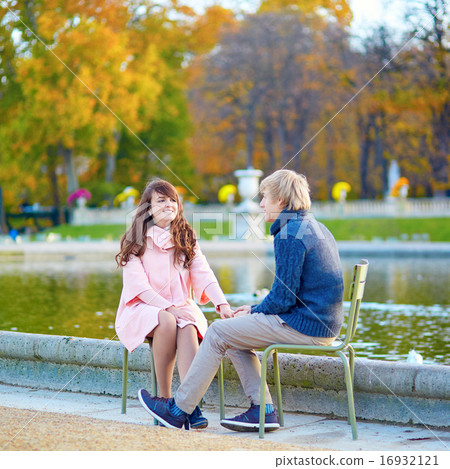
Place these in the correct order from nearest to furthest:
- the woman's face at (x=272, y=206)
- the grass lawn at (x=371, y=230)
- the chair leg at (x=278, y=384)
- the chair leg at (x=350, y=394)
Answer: the chair leg at (x=350, y=394) → the woman's face at (x=272, y=206) → the chair leg at (x=278, y=384) → the grass lawn at (x=371, y=230)

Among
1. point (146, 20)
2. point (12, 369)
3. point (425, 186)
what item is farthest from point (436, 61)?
point (12, 369)

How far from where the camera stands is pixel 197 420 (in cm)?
520

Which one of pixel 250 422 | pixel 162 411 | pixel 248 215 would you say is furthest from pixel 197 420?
pixel 248 215

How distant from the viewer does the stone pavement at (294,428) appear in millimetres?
4738

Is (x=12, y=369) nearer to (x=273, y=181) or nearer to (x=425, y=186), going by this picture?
(x=273, y=181)

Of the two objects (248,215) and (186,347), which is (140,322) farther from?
(248,215)

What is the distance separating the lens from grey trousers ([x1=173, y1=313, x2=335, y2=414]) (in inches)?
201

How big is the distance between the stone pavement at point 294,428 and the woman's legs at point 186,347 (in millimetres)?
406

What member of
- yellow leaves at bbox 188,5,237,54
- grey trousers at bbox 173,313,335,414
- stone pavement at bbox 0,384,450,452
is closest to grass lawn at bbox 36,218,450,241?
yellow leaves at bbox 188,5,237,54

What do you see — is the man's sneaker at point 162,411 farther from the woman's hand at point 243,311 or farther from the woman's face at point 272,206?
the woman's face at point 272,206

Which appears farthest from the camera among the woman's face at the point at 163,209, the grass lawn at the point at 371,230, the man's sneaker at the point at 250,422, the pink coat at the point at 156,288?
the grass lawn at the point at 371,230

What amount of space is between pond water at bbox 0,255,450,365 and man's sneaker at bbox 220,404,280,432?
297 cm

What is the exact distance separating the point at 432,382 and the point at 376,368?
1.17 ft

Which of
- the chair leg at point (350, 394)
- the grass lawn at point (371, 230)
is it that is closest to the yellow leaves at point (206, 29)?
the grass lawn at point (371, 230)
